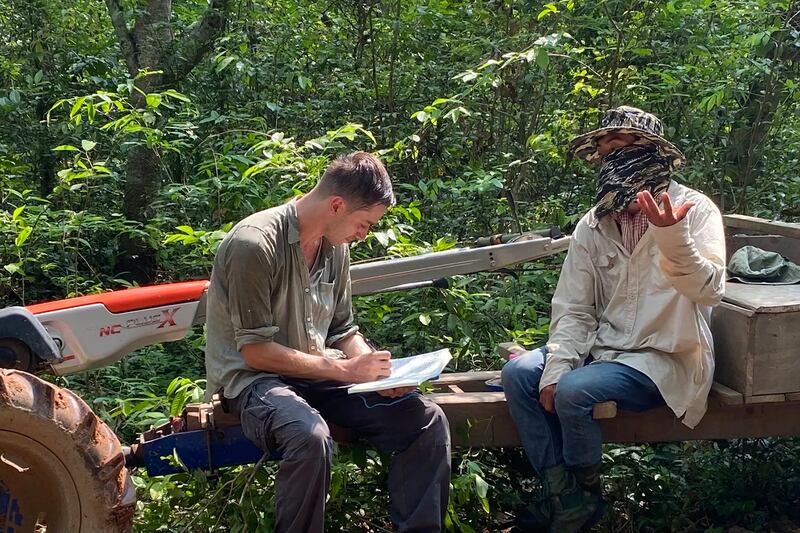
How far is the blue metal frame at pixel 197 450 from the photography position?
333 centimetres

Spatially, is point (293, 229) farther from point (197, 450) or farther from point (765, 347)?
point (765, 347)

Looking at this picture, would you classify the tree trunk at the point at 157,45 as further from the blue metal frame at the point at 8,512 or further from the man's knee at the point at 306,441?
the man's knee at the point at 306,441

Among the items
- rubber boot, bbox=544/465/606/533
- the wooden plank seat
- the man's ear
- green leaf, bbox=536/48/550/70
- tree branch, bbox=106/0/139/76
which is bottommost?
rubber boot, bbox=544/465/606/533

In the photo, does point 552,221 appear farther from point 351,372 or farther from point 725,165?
point 351,372

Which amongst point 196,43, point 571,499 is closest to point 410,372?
point 571,499

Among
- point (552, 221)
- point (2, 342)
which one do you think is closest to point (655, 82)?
point (552, 221)

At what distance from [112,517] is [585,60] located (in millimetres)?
5196

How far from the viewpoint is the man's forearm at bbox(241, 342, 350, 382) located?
3158 millimetres

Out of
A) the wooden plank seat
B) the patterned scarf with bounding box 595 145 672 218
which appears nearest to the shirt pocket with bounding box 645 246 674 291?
the patterned scarf with bounding box 595 145 672 218

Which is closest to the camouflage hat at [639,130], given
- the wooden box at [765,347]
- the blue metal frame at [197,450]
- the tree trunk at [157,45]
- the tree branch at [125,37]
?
the wooden box at [765,347]

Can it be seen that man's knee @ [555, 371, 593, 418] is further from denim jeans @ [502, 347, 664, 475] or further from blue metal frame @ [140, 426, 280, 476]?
blue metal frame @ [140, 426, 280, 476]

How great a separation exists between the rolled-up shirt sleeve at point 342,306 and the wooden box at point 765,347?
5.20ft

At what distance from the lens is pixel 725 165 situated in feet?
21.0

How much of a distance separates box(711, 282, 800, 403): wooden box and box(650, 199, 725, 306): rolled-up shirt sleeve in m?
0.18
